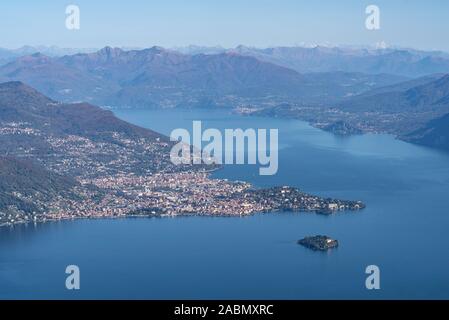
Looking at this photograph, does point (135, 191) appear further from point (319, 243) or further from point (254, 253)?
point (319, 243)

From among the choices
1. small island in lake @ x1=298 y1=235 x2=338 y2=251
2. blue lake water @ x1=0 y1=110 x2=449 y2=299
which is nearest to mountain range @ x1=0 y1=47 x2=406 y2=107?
blue lake water @ x1=0 y1=110 x2=449 y2=299

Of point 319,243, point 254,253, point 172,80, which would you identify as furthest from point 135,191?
point 172,80

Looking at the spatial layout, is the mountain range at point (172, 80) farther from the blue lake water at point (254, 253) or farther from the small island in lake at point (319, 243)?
the small island in lake at point (319, 243)

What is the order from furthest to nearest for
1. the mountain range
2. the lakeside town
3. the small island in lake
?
1. the mountain range
2. the lakeside town
3. the small island in lake

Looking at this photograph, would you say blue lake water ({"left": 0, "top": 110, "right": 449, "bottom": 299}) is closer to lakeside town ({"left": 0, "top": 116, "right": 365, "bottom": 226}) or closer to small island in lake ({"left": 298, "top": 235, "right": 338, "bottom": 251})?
small island in lake ({"left": 298, "top": 235, "right": 338, "bottom": 251})

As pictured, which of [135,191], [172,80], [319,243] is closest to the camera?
[319,243]

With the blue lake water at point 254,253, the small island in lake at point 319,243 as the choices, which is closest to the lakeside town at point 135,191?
the blue lake water at point 254,253
